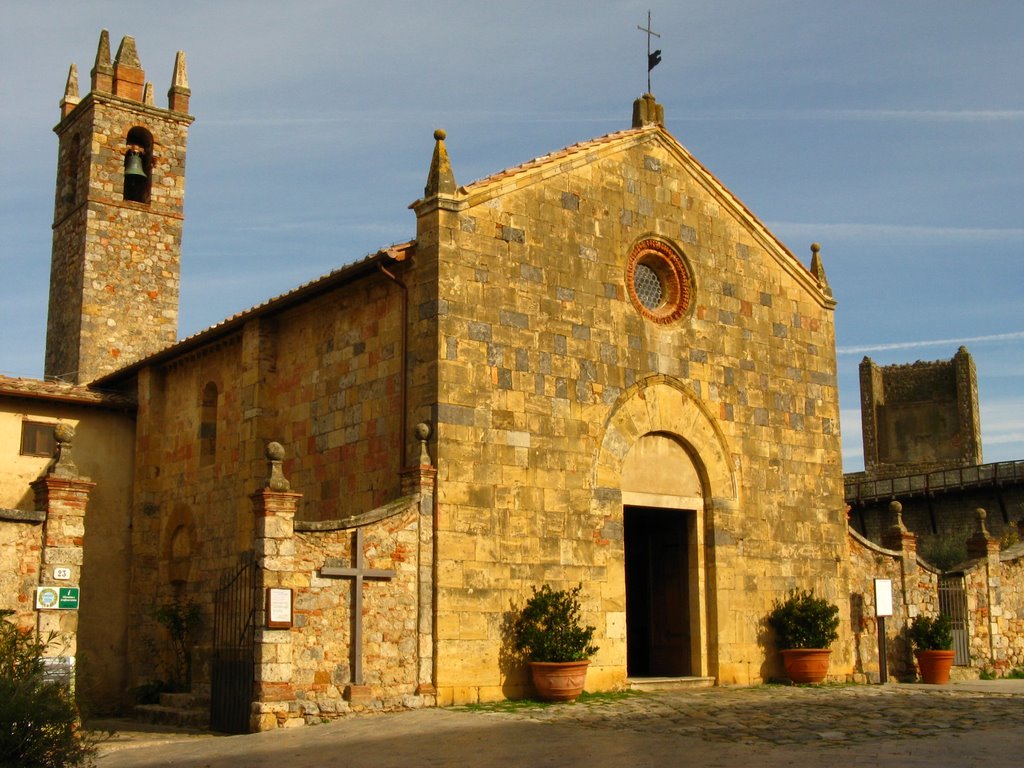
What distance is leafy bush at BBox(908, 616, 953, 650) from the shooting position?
2106cm

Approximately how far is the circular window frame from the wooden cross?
21.8 ft

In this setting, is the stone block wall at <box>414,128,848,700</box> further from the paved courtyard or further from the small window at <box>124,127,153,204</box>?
the small window at <box>124,127,153,204</box>

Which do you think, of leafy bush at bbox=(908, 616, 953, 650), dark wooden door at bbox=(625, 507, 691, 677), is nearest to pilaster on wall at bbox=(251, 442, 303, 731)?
dark wooden door at bbox=(625, 507, 691, 677)

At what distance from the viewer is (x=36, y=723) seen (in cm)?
929

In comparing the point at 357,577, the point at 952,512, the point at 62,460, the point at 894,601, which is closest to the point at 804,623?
the point at 894,601

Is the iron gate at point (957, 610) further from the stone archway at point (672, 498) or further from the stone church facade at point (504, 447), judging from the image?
the stone archway at point (672, 498)

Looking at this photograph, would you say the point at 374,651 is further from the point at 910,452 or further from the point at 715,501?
the point at 910,452

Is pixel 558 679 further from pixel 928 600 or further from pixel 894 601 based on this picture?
pixel 928 600

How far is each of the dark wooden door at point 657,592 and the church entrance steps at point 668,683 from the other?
508 mm

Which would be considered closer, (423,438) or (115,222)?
(423,438)

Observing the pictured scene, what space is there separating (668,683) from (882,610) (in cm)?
505

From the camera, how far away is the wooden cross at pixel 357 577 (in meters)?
14.6

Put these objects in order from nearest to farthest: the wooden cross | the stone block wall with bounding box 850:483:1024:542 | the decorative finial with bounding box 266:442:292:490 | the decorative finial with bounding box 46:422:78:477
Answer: the decorative finial with bounding box 266:442:292:490
the wooden cross
the decorative finial with bounding box 46:422:78:477
the stone block wall with bounding box 850:483:1024:542

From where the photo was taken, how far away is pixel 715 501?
62.4 feet
